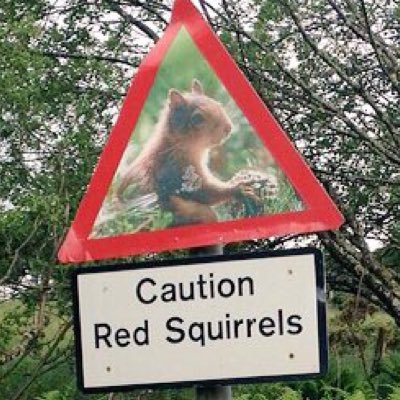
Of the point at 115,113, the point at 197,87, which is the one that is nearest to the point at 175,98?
the point at 197,87

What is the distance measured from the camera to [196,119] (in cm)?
200

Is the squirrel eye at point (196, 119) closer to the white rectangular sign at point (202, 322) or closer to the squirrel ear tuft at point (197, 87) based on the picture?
the squirrel ear tuft at point (197, 87)

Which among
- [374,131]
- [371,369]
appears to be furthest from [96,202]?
[371,369]

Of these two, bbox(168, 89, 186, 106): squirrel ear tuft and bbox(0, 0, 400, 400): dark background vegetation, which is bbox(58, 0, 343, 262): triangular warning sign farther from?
bbox(0, 0, 400, 400): dark background vegetation

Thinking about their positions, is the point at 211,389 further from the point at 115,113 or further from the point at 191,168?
the point at 115,113

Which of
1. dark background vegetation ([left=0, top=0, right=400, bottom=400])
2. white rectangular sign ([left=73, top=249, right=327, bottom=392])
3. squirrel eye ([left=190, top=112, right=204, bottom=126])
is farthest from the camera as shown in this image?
dark background vegetation ([left=0, top=0, right=400, bottom=400])

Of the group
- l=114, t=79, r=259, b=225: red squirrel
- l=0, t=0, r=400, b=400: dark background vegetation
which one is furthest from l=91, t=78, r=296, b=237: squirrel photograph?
l=0, t=0, r=400, b=400: dark background vegetation

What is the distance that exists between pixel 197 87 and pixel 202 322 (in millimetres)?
497

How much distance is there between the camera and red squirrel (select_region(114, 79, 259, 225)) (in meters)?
1.97

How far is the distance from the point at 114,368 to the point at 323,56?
422 cm

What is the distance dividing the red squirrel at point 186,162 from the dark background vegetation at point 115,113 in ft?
10.4

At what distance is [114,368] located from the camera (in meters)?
1.97

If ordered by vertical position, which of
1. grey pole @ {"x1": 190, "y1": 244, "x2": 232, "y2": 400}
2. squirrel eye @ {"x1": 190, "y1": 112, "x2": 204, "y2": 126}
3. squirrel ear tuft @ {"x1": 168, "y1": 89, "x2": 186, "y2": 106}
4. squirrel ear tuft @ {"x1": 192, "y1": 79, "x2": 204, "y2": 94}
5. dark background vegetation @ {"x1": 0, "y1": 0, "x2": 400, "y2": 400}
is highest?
dark background vegetation @ {"x1": 0, "y1": 0, "x2": 400, "y2": 400}

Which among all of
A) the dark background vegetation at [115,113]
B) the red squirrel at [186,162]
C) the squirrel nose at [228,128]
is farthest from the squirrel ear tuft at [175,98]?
the dark background vegetation at [115,113]
